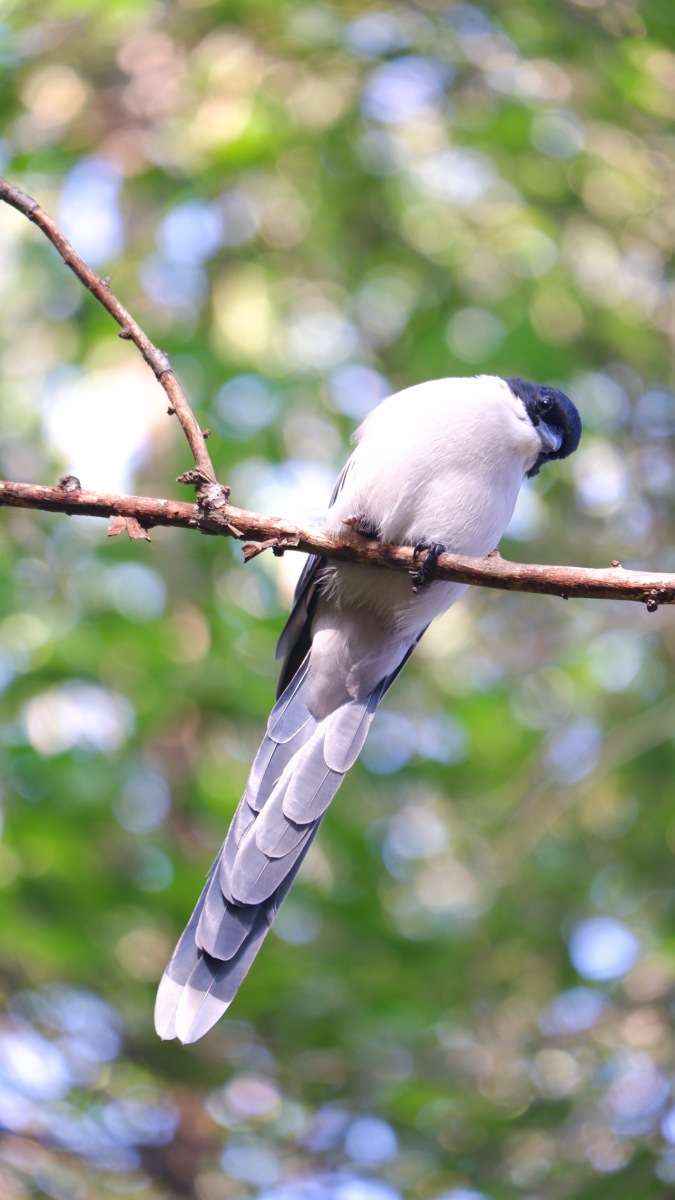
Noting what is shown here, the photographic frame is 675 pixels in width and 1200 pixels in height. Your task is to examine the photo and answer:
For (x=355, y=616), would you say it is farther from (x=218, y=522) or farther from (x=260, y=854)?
(x=218, y=522)

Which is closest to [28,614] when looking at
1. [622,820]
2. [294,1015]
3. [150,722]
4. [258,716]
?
[150,722]

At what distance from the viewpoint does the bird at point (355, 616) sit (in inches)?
117

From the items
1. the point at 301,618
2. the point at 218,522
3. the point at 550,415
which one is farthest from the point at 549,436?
the point at 218,522

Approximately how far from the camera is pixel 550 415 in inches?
149

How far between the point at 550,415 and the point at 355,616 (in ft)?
2.95

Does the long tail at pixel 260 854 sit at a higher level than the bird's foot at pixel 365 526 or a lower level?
lower

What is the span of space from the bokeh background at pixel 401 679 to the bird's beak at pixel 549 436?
5.87 feet

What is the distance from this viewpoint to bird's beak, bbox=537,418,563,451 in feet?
12.1

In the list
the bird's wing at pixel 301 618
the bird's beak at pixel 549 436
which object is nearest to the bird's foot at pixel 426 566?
the bird's wing at pixel 301 618

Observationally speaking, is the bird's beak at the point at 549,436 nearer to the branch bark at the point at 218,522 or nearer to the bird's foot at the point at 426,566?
the bird's foot at the point at 426,566

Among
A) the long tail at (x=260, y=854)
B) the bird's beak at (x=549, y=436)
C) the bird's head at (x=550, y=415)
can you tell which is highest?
the bird's head at (x=550, y=415)

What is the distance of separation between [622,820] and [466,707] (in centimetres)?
112

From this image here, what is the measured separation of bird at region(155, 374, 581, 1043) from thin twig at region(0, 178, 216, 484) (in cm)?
56

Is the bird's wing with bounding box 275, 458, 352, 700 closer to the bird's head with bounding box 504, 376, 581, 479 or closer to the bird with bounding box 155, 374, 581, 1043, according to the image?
the bird with bounding box 155, 374, 581, 1043
